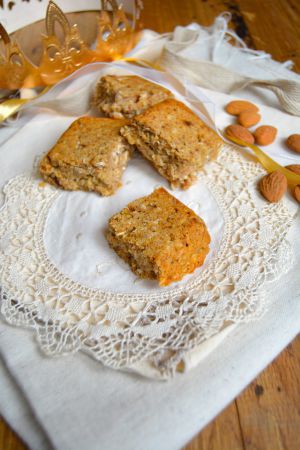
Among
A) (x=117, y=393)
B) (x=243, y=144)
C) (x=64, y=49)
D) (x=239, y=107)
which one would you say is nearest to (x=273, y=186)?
(x=243, y=144)

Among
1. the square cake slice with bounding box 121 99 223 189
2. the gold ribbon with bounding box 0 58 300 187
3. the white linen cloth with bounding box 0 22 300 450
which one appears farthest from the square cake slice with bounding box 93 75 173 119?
the white linen cloth with bounding box 0 22 300 450

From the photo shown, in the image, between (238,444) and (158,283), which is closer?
(238,444)

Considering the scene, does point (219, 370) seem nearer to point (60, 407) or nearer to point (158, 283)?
point (158, 283)

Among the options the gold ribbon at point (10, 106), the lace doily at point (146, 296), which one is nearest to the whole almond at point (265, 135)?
the lace doily at point (146, 296)

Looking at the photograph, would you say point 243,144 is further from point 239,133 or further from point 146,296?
point 146,296

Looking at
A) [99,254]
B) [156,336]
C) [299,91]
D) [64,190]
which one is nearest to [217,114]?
[299,91]

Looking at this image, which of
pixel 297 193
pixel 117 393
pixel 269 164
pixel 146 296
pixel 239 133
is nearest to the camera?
pixel 117 393

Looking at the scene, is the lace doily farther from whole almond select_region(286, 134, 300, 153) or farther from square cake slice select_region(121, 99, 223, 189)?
whole almond select_region(286, 134, 300, 153)
